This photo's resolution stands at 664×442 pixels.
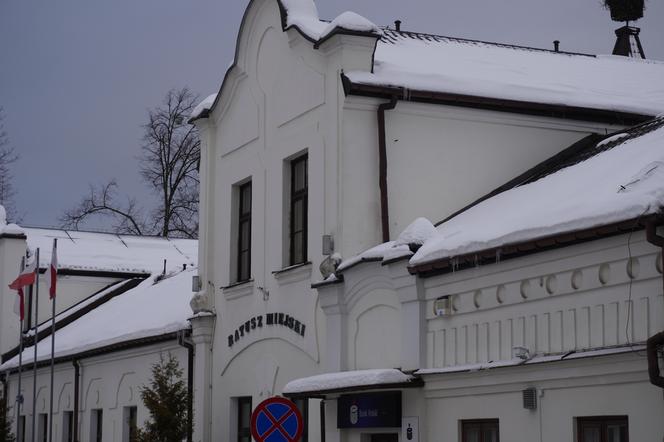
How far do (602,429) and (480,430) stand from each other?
2.40m

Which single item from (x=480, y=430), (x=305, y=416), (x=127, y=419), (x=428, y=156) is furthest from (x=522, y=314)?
(x=127, y=419)

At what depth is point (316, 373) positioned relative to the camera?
67.6ft

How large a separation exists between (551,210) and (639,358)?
268 centimetres

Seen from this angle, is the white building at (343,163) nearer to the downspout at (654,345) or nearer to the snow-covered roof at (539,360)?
the snow-covered roof at (539,360)

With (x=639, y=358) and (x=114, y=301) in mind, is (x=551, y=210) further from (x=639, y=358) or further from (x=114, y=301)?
(x=114, y=301)

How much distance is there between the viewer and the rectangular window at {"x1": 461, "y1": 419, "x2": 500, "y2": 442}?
15.4m

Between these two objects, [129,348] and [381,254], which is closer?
[381,254]

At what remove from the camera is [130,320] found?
3177 cm

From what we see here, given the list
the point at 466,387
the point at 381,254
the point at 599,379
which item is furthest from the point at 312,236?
the point at 599,379

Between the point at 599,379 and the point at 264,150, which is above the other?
the point at 264,150

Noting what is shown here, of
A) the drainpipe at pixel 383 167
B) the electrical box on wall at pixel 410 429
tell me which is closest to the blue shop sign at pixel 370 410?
the electrical box on wall at pixel 410 429

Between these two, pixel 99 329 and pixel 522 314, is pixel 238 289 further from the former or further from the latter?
pixel 99 329

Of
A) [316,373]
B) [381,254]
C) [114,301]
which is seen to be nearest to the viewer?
[381,254]

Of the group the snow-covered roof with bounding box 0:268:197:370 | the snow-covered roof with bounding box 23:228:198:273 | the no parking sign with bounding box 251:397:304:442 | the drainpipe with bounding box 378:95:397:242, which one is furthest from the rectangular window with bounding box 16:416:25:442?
the no parking sign with bounding box 251:397:304:442
